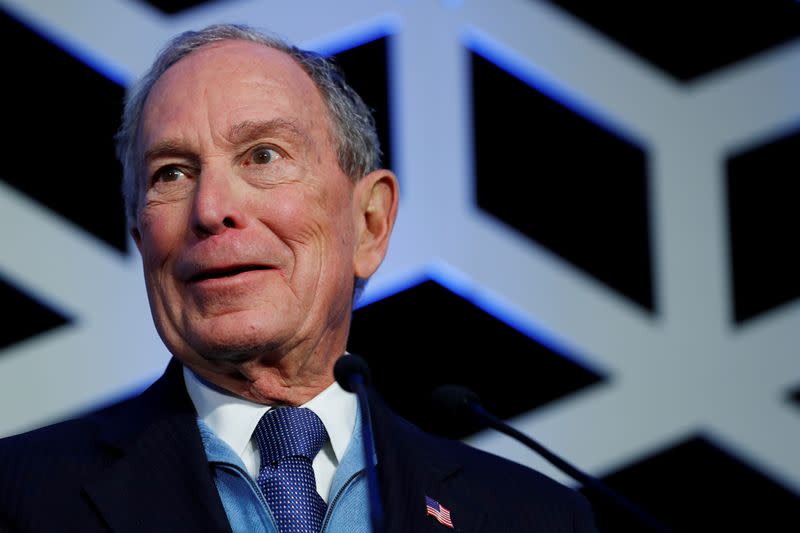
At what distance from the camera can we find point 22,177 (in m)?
2.87

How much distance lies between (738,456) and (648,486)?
256mm

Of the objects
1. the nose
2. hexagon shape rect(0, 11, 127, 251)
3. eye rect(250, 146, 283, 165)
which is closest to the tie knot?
the nose

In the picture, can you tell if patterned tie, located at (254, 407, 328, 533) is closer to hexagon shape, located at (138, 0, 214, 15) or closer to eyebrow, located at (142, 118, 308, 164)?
eyebrow, located at (142, 118, 308, 164)

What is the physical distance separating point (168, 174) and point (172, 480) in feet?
1.74

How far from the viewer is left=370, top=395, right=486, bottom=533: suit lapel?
193 centimetres

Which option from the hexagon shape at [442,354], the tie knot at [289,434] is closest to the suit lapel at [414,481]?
the tie knot at [289,434]

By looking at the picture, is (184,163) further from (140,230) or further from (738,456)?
(738,456)

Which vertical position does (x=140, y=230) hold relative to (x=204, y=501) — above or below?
above

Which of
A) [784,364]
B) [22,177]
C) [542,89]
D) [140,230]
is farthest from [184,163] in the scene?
[784,364]

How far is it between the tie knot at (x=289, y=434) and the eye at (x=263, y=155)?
42cm

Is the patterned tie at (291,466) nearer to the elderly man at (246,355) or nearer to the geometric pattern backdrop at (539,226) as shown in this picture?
the elderly man at (246,355)

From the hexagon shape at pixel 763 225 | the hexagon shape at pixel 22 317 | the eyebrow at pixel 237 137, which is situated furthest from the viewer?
the hexagon shape at pixel 763 225

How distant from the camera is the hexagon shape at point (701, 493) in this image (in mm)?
3059

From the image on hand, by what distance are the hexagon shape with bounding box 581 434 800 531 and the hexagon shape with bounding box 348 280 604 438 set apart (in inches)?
12.7
